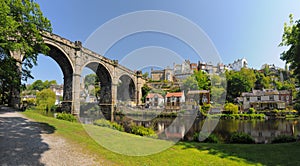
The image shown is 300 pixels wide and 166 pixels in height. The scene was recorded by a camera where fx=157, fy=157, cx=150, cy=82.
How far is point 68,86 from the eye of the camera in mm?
24109

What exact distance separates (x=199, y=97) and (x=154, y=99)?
12.5m

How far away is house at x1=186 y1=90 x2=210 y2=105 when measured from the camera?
40.9m

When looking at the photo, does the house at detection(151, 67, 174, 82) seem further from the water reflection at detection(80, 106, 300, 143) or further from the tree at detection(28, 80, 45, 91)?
the tree at detection(28, 80, 45, 91)

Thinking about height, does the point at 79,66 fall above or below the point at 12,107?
above

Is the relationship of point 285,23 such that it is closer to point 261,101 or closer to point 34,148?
point 34,148

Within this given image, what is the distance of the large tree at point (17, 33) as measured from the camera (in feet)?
20.7

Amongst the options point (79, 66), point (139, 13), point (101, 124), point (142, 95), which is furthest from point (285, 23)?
point (142, 95)

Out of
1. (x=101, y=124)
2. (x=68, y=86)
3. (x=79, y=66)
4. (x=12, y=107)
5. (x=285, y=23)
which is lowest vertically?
(x=101, y=124)

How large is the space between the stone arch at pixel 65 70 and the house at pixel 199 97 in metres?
29.1

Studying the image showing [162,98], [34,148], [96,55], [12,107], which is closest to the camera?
[34,148]

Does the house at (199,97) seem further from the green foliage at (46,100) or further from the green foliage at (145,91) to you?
the green foliage at (46,100)

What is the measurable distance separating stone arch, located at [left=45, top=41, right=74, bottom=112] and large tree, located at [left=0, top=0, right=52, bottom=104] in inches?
581

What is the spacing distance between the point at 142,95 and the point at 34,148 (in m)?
43.3

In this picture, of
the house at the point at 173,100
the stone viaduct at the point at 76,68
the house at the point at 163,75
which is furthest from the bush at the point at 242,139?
the house at the point at 163,75
